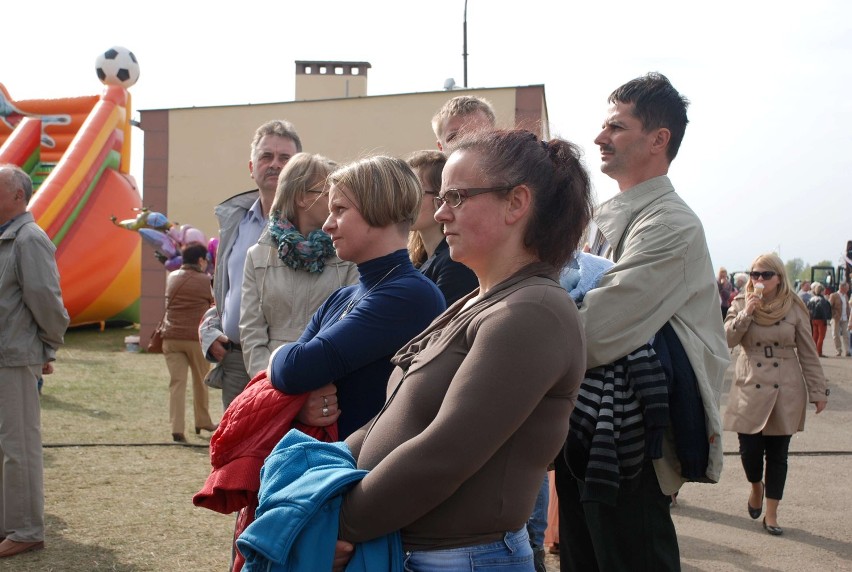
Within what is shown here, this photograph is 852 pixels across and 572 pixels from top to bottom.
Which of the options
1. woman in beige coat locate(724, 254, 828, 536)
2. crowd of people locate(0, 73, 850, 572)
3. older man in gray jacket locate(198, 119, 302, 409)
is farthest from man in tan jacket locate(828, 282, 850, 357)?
older man in gray jacket locate(198, 119, 302, 409)

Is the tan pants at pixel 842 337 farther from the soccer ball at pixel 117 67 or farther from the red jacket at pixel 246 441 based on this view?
the red jacket at pixel 246 441

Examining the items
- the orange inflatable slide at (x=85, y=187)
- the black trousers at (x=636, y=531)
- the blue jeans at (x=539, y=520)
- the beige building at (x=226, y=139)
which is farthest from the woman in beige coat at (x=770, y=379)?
the orange inflatable slide at (x=85, y=187)

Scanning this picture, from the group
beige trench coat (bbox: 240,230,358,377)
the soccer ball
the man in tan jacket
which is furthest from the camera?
the man in tan jacket

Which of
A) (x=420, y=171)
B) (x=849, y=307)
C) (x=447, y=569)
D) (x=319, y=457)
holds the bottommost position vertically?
(x=849, y=307)

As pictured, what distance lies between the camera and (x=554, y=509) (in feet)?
17.9

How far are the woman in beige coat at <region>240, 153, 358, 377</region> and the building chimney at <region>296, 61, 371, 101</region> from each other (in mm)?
24369

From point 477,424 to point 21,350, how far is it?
162 inches

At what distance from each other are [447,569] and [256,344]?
1.98 meters

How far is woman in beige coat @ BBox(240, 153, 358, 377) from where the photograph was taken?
3574 mm

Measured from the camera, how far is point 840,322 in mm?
24312

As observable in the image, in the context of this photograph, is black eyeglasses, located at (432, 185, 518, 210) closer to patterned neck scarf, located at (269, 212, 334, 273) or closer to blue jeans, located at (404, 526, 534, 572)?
blue jeans, located at (404, 526, 534, 572)

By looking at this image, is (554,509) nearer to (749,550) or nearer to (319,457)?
(749,550)

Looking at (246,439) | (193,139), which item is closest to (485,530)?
(246,439)

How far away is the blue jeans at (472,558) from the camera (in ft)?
6.14
